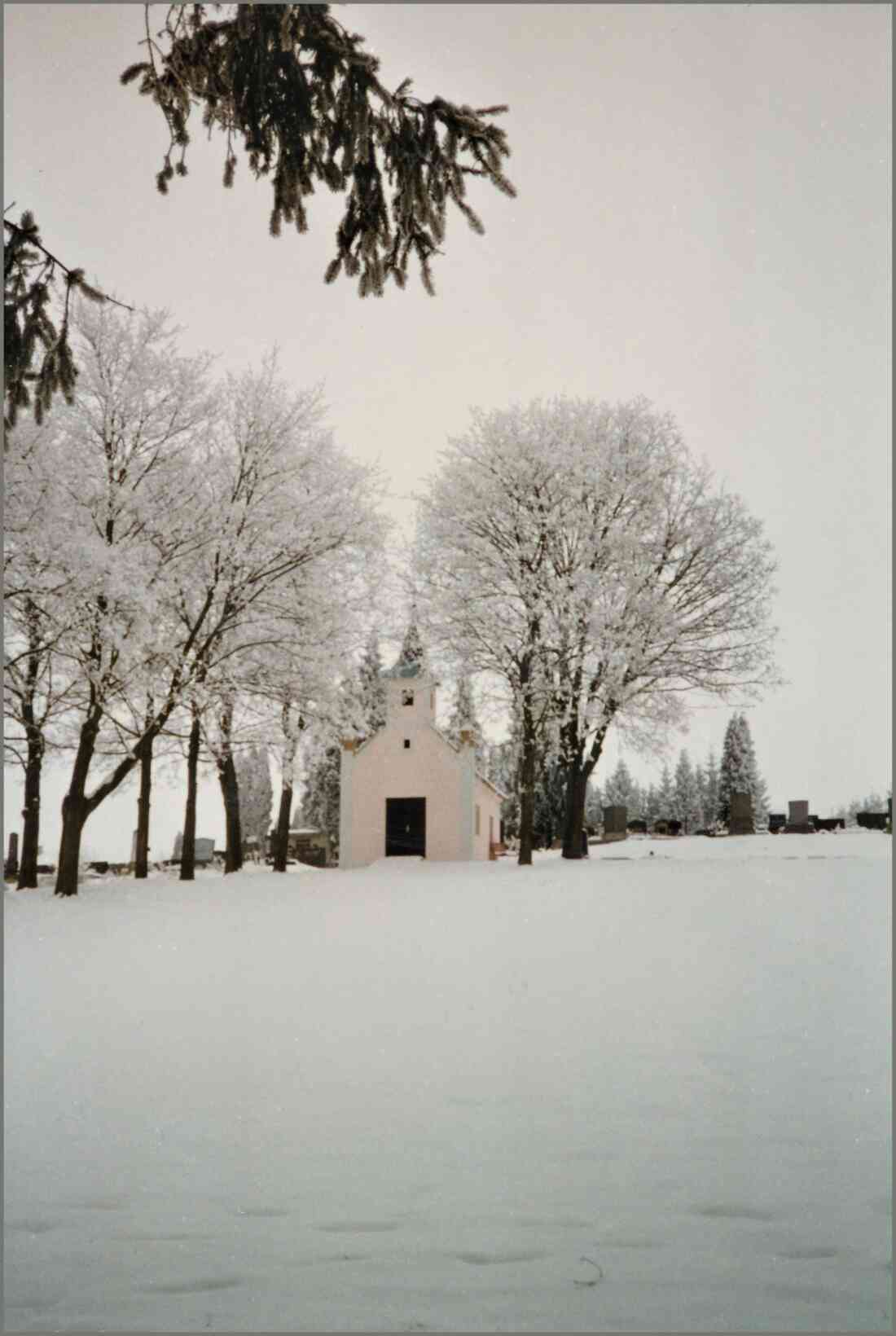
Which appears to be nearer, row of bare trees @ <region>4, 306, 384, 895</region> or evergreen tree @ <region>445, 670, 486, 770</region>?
row of bare trees @ <region>4, 306, 384, 895</region>

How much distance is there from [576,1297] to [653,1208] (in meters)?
0.76

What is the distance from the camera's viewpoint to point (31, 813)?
19297 millimetres

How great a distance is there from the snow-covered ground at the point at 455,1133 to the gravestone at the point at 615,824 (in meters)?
19.9


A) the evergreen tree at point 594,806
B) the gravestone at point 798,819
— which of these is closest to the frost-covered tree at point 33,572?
the gravestone at point 798,819

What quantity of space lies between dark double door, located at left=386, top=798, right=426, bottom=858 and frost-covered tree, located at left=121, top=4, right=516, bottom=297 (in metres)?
18.8

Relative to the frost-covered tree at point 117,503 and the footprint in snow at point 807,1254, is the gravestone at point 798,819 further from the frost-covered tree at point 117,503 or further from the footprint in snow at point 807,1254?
the footprint in snow at point 807,1254

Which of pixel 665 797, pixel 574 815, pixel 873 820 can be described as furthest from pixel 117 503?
pixel 665 797

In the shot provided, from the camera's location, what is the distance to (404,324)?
958 centimetres

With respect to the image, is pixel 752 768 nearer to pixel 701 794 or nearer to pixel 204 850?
pixel 701 794

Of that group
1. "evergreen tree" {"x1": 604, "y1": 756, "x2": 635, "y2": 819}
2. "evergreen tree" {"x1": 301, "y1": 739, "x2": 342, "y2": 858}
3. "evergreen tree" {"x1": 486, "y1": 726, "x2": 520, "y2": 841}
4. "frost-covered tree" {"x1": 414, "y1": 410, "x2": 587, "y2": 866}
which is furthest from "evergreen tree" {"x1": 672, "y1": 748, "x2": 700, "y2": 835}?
"frost-covered tree" {"x1": 414, "y1": 410, "x2": 587, "y2": 866}

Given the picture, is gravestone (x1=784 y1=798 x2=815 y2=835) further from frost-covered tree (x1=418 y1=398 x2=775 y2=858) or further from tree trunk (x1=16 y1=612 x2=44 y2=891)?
tree trunk (x1=16 y1=612 x2=44 y2=891)

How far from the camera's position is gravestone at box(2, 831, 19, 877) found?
21.0 metres

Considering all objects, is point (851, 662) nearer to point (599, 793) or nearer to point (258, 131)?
point (258, 131)

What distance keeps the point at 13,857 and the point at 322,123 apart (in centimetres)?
2071
